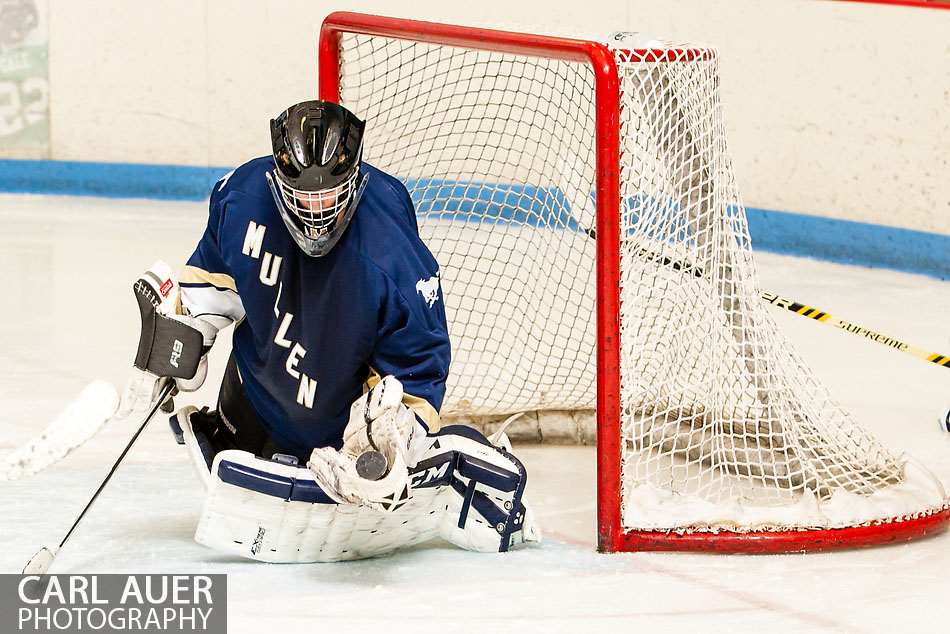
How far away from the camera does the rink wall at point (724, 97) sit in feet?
17.9

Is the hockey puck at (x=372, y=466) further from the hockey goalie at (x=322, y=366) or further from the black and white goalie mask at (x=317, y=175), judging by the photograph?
the black and white goalie mask at (x=317, y=175)

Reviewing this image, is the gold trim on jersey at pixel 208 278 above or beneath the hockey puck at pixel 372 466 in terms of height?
above

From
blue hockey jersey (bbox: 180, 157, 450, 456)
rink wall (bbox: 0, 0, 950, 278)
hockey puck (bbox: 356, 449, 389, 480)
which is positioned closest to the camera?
hockey puck (bbox: 356, 449, 389, 480)

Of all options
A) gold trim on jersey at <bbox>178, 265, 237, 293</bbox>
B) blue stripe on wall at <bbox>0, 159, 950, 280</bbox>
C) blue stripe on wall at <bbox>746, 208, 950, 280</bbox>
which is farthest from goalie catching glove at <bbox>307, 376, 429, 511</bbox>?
blue stripe on wall at <bbox>746, 208, 950, 280</bbox>

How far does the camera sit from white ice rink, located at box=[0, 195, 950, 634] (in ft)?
7.41

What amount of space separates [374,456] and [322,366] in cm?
25

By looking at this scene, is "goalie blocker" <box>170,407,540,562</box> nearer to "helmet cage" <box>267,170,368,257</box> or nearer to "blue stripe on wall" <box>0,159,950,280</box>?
"helmet cage" <box>267,170,368,257</box>

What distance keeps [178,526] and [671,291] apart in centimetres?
109

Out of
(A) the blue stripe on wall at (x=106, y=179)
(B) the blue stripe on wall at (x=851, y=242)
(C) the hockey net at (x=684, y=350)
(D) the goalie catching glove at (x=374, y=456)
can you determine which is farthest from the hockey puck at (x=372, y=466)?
(A) the blue stripe on wall at (x=106, y=179)

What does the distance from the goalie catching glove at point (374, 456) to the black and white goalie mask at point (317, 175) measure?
26 cm

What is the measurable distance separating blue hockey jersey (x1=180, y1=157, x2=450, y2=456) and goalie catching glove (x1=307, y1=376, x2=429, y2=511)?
3.6 inches

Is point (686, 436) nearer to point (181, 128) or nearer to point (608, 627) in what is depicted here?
point (608, 627)

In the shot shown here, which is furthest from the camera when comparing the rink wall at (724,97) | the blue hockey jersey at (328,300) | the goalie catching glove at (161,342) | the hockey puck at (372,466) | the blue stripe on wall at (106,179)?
the blue stripe on wall at (106,179)

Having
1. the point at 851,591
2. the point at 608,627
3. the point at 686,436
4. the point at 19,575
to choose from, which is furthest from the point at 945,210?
the point at 19,575
